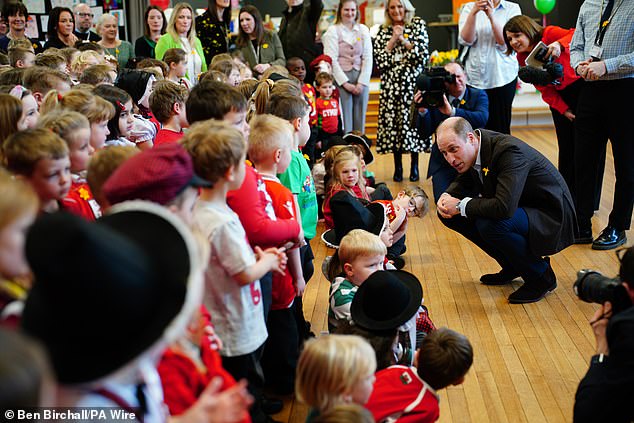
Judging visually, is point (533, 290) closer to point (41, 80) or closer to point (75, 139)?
point (75, 139)

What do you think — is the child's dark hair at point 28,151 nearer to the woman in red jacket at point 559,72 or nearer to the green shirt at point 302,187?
the green shirt at point 302,187


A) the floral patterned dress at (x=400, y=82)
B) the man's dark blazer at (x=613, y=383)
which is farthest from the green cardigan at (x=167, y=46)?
the man's dark blazer at (x=613, y=383)

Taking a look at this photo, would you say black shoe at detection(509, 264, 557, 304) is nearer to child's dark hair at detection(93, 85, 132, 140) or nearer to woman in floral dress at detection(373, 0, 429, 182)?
child's dark hair at detection(93, 85, 132, 140)

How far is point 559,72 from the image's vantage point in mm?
4457

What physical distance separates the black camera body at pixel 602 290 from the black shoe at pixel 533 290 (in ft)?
4.43

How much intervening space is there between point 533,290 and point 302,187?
1.41m

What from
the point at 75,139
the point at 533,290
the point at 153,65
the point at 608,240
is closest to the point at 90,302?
the point at 75,139

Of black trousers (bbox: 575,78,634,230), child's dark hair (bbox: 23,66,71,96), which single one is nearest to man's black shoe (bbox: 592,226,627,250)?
black trousers (bbox: 575,78,634,230)

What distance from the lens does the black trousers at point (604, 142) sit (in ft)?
13.7

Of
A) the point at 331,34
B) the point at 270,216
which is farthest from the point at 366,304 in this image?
the point at 331,34

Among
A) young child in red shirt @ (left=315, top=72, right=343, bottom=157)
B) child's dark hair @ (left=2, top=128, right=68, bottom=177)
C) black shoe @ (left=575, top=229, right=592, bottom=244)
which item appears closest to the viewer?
child's dark hair @ (left=2, top=128, right=68, bottom=177)

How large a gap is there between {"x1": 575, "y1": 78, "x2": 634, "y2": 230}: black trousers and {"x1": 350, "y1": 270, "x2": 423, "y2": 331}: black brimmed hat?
94.7 inches

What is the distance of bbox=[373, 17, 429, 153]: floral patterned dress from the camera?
21.0 feet

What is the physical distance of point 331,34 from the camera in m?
6.82
